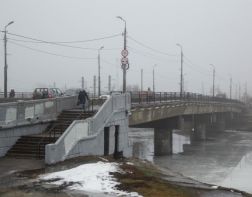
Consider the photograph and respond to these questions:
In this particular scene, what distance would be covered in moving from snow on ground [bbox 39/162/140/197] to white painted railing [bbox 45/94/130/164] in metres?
1.66

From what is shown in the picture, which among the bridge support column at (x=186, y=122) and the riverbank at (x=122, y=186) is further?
the bridge support column at (x=186, y=122)

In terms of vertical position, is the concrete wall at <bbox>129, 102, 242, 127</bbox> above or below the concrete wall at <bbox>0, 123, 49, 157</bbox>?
above

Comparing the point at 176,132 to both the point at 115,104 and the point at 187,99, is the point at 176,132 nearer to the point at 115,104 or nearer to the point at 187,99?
the point at 187,99

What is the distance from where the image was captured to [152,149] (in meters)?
66.1


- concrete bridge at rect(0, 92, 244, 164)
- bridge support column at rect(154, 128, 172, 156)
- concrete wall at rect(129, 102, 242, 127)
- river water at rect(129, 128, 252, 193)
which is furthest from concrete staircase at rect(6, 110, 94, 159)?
bridge support column at rect(154, 128, 172, 156)

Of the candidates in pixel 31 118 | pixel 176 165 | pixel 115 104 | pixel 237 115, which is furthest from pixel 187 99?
pixel 237 115

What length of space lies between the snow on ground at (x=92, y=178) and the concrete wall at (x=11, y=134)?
5.46 metres

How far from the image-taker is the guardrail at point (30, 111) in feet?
82.3

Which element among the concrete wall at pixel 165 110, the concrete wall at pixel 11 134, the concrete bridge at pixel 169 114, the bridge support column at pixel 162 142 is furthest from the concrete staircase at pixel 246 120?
the concrete wall at pixel 11 134

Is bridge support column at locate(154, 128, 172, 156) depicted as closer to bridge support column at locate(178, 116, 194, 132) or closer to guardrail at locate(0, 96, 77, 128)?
bridge support column at locate(178, 116, 194, 132)

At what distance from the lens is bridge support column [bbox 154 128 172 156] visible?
2416 inches

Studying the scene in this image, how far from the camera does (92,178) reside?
60.5 ft

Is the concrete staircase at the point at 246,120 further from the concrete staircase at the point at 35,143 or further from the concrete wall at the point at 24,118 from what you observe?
the concrete staircase at the point at 35,143

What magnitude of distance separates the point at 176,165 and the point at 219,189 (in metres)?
30.5
